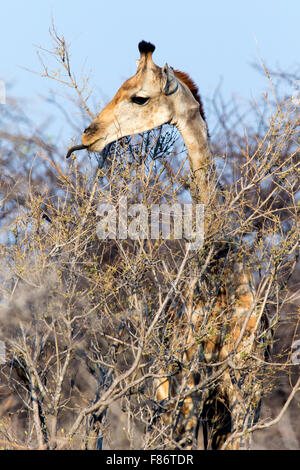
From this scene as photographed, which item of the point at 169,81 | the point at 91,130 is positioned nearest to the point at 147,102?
the point at 169,81

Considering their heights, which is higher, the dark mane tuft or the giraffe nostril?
the dark mane tuft

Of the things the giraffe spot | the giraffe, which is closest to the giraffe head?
the giraffe

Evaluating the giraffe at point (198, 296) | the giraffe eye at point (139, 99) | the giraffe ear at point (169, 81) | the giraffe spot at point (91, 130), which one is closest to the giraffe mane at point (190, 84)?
the giraffe at point (198, 296)

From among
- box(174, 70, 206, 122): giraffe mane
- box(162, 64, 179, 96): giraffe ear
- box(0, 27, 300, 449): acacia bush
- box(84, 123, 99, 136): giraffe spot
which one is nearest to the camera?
box(0, 27, 300, 449): acacia bush

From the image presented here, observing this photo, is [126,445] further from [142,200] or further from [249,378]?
[142,200]

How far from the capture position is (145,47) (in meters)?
7.54

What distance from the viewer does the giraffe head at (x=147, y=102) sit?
24.6ft

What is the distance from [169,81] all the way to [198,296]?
2.26 metres

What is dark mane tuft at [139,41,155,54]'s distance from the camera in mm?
7531

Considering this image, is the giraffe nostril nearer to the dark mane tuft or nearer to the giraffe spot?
the giraffe spot

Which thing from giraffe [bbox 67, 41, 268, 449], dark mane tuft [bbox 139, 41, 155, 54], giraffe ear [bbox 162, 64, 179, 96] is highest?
dark mane tuft [bbox 139, 41, 155, 54]

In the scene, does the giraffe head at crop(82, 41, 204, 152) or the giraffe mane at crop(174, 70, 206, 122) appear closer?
the giraffe head at crop(82, 41, 204, 152)

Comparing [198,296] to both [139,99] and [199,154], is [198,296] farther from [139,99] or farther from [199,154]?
[139,99]

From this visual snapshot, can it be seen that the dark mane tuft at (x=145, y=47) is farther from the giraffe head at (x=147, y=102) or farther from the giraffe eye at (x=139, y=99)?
the giraffe eye at (x=139, y=99)
